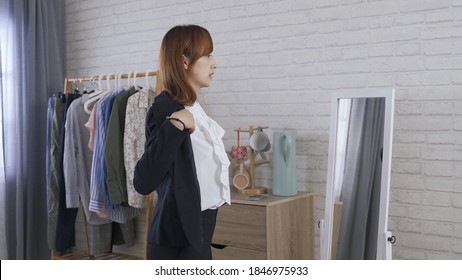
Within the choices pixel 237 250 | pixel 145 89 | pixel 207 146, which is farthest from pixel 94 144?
pixel 207 146

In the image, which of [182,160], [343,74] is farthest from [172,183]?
[343,74]

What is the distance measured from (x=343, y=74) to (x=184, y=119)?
1406 millimetres

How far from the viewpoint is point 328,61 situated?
9.97ft

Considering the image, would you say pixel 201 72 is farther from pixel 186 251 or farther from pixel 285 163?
pixel 285 163

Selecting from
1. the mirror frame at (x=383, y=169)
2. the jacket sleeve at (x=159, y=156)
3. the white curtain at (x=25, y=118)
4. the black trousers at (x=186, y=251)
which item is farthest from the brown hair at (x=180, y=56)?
the white curtain at (x=25, y=118)

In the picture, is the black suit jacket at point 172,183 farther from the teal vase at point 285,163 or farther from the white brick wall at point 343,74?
the white brick wall at point 343,74

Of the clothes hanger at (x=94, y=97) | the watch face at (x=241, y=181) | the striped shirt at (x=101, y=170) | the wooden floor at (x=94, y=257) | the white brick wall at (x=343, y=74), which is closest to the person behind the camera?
the white brick wall at (x=343, y=74)

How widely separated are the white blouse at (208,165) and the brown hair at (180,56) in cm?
7

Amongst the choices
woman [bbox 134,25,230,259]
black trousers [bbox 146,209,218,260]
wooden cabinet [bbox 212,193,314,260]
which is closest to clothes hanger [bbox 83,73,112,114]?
wooden cabinet [bbox 212,193,314,260]

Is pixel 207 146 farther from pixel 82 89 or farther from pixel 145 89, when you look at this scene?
pixel 82 89

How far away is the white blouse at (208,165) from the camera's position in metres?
1.95

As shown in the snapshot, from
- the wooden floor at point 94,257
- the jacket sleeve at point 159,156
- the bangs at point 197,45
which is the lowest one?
the wooden floor at point 94,257

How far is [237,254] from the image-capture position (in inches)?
114

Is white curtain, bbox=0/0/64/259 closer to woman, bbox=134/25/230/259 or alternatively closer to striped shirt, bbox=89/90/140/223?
striped shirt, bbox=89/90/140/223
